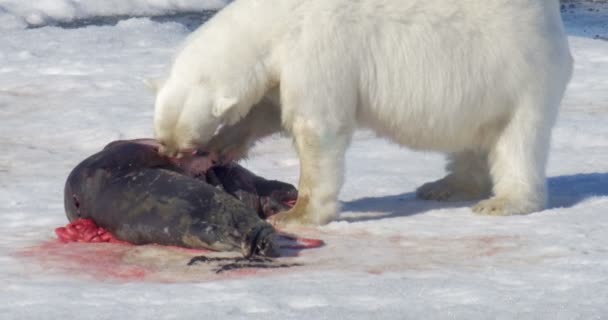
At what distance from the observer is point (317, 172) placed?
18.8ft

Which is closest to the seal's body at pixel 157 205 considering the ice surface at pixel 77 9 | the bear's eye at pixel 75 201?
the bear's eye at pixel 75 201

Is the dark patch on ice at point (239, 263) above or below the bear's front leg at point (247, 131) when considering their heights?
below

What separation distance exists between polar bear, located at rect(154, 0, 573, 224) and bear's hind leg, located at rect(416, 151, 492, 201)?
0.34ft

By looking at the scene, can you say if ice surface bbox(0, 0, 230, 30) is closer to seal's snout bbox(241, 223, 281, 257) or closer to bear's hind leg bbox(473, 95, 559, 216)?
bear's hind leg bbox(473, 95, 559, 216)

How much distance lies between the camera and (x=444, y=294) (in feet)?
14.4

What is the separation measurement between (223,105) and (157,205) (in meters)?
0.50

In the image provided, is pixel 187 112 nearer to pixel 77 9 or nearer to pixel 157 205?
pixel 157 205

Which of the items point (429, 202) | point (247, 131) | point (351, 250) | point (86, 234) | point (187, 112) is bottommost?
point (429, 202)

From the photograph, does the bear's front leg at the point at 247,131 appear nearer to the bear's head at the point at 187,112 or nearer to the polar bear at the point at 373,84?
the polar bear at the point at 373,84

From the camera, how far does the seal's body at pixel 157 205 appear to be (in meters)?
5.28

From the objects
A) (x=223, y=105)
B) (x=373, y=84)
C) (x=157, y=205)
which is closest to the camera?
(x=157, y=205)

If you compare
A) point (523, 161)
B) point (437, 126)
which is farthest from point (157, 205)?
point (523, 161)

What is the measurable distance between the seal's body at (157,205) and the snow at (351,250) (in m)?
0.12

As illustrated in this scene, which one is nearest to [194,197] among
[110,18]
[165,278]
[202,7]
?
[165,278]
